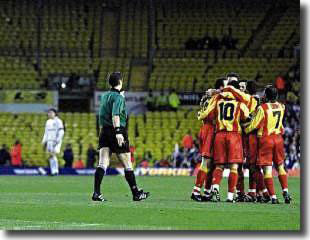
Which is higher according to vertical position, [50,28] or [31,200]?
[50,28]

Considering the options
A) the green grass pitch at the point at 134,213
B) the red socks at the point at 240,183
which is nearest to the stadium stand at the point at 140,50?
the green grass pitch at the point at 134,213

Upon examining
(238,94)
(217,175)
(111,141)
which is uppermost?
(238,94)

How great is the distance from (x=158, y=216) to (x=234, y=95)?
115 inches

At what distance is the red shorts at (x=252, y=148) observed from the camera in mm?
15955

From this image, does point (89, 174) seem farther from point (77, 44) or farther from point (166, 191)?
point (166, 191)

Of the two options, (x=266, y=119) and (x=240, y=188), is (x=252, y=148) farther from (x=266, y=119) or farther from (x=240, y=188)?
(x=240, y=188)

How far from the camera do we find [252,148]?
1602 centimetres

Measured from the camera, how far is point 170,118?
113 ft

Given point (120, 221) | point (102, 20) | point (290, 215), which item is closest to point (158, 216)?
point (120, 221)

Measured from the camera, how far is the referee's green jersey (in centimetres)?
1509

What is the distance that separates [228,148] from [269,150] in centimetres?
63

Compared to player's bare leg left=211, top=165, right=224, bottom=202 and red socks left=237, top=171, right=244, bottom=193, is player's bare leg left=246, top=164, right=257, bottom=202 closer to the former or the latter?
red socks left=237, top=171, right=244, bottom=193

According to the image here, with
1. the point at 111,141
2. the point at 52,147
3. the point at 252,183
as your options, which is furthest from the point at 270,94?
the point at 52,147

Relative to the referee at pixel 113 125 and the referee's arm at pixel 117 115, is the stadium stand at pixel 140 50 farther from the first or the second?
the referee's arm at pixel 117 115
